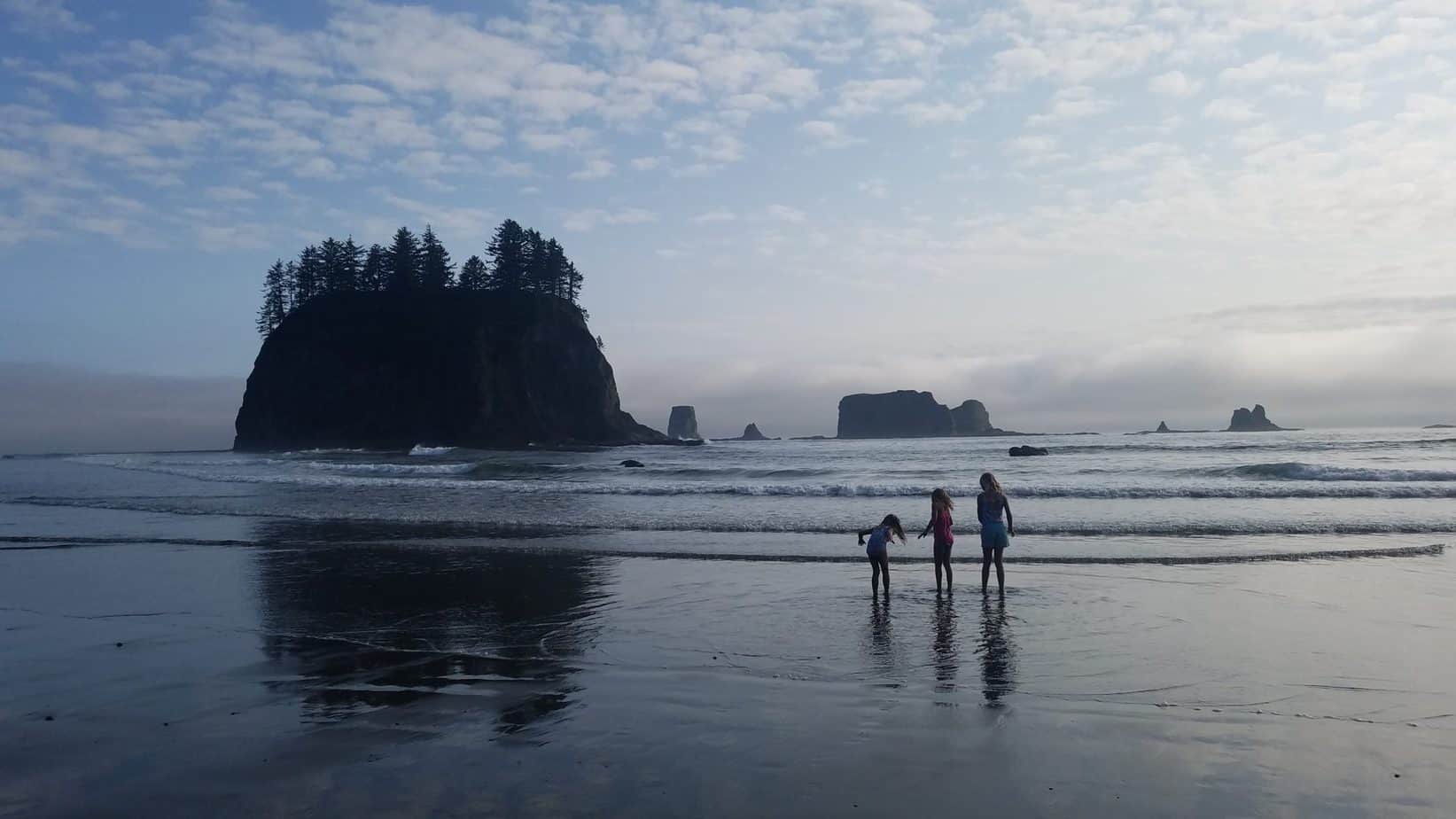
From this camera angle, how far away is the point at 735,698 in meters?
7.23

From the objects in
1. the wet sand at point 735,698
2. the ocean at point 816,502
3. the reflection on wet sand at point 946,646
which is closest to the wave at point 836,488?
the ocean at point 816,502

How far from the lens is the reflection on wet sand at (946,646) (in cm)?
788

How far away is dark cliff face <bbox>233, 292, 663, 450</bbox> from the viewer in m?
82.1

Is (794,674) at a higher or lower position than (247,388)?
lower

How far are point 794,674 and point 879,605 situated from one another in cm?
405

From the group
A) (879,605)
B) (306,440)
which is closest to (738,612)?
(879,605)

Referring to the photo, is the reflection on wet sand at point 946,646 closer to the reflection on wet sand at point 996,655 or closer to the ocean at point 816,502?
the reflection on wet sand at point 996,655

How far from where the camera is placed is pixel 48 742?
616cm

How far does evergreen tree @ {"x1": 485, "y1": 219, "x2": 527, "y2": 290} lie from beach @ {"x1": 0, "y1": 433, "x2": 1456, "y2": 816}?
80.2 m

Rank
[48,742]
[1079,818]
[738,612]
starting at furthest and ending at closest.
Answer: [738,612], [48,742], [1079,818]

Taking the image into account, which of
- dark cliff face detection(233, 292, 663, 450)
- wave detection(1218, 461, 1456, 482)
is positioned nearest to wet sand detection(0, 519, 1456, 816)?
wave detection(1218, 461, 1456, 482)

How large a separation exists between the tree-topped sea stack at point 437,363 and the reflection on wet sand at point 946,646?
7190 cm

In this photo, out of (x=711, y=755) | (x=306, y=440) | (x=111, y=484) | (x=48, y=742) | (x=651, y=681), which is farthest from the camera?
(x=306, y=440)

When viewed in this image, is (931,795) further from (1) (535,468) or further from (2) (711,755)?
(1) (535,468)
